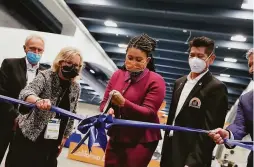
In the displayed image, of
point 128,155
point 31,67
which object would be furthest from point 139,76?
point 31,67

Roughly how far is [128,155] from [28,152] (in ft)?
2.25

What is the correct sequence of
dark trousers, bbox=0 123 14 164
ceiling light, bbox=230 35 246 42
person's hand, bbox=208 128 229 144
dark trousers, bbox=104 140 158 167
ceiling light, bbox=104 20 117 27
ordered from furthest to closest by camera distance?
1. ceiling light, bbox=104 20 117 27
2. ceiling light, bbox=230 35 246 42
3. dark trousers, bbox=0 123 14 164
4. dark trousers, bbox=104 140 158 167
5. person's hand, bbox=208 128 229 144

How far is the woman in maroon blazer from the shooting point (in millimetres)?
1976

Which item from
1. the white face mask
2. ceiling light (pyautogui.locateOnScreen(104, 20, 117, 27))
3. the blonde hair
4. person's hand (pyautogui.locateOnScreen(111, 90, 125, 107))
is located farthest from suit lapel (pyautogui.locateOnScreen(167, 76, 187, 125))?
ceiling light (pyautogui.locateOnScreen(104, 20, 117, 27))

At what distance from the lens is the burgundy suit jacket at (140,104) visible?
198cm

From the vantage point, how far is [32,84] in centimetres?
219

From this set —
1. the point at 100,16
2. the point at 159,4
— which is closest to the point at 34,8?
the point at 100,16

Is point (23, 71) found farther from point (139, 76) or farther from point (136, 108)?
point (136, 108)

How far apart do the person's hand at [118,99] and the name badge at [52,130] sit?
1.86 feet

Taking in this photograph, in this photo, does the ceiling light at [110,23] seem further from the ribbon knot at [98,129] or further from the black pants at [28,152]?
the ribbon knot at [98,129]

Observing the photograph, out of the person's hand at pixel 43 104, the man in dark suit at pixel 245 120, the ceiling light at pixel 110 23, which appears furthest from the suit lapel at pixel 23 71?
the ceiling light at pixel 110 23

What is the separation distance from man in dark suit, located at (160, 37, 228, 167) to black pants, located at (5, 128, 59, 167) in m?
0.80

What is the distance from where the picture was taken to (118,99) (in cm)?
185

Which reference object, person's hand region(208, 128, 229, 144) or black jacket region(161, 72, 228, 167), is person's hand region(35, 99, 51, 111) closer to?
black jacket region(161, 72, 228, 167)
